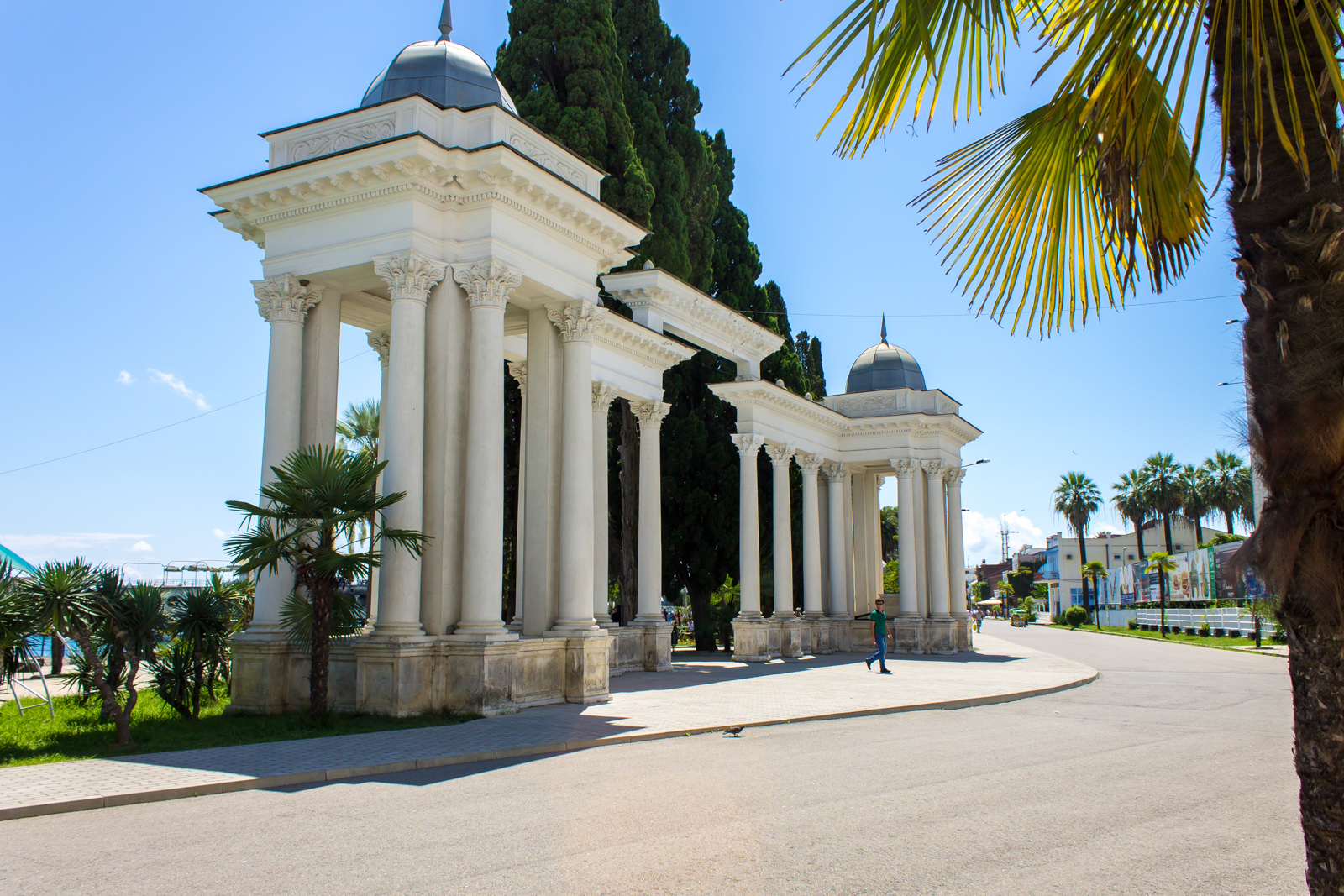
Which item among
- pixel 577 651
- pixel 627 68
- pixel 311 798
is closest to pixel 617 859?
pixel 311 798

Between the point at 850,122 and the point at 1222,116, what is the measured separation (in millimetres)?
1282

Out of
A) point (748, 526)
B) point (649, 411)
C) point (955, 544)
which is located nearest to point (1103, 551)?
point (955, 544)

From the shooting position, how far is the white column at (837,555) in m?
33.2

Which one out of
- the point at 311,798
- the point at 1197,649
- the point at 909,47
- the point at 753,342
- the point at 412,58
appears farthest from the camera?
the point at 1197,649

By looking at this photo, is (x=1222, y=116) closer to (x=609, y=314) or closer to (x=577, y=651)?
(x=577, y=651)

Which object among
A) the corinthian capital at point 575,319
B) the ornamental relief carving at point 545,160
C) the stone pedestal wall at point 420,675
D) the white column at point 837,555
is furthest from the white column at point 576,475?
the white column at point 837,555

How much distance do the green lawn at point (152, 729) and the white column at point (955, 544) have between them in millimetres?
27239

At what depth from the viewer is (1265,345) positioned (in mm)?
2975

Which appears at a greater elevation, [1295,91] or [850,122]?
[850,122]

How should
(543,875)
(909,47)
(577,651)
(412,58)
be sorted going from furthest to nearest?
1. (412,58)
2. (577,651)
3. (543,875)
4. (909,47)

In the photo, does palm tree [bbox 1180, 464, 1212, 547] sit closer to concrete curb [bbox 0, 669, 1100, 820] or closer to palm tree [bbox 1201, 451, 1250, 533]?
palm tree [bbox 1201, 451, 1250, 533]

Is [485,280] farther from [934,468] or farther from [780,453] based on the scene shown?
→ [934,468]

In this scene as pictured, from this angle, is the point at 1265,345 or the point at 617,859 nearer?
the point at 1265,345

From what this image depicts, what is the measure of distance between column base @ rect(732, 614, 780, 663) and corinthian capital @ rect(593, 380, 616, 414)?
9.00 m
